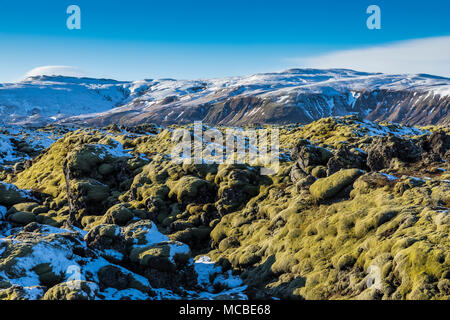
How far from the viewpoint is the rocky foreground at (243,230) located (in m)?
22.6

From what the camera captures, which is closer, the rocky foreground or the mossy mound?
the rocky foreground

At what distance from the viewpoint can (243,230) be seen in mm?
39625

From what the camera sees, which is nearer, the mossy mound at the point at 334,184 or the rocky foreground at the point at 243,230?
the rocky foreground at the point at 243,230

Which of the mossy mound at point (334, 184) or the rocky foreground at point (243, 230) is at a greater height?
the mossy mound at point (334, 184)

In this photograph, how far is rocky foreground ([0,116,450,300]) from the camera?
22.6m

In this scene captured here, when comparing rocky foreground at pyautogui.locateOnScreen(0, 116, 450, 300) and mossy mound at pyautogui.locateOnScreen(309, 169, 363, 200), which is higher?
mossy mound at pyautogui.locateOnScreen(309, 169, 363, 200)

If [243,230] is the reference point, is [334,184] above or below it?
above

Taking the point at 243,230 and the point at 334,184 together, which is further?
the point at 243,230

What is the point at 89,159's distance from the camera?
56781 millimetres

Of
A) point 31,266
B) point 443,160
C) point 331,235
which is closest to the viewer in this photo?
point 31,266

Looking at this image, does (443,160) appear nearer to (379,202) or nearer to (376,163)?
(376,163)
